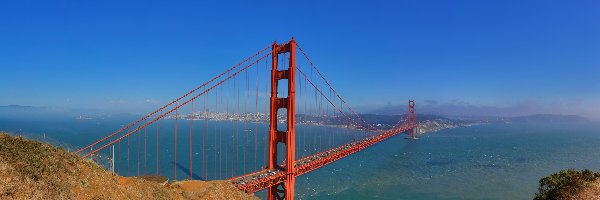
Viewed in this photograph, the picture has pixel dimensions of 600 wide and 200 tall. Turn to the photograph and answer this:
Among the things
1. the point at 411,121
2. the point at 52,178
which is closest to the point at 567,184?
the point at 52,178

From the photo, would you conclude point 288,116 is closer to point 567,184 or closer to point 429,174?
point 567,184

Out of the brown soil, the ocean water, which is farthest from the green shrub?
the ocean water

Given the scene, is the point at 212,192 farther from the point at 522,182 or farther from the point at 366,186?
the point at 522,182

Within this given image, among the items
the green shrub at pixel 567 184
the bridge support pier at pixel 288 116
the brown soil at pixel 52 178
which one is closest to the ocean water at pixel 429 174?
the bridge support pier at pixel 288 116

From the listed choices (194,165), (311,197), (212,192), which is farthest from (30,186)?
(194,165)

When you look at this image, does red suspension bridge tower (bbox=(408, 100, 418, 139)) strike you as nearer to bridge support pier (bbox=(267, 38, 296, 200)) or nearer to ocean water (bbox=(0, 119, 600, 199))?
ocean water (bbox=(0, 119, 600, 199))

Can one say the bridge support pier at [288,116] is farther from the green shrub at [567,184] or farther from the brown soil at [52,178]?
the green shrub at [567,184]
